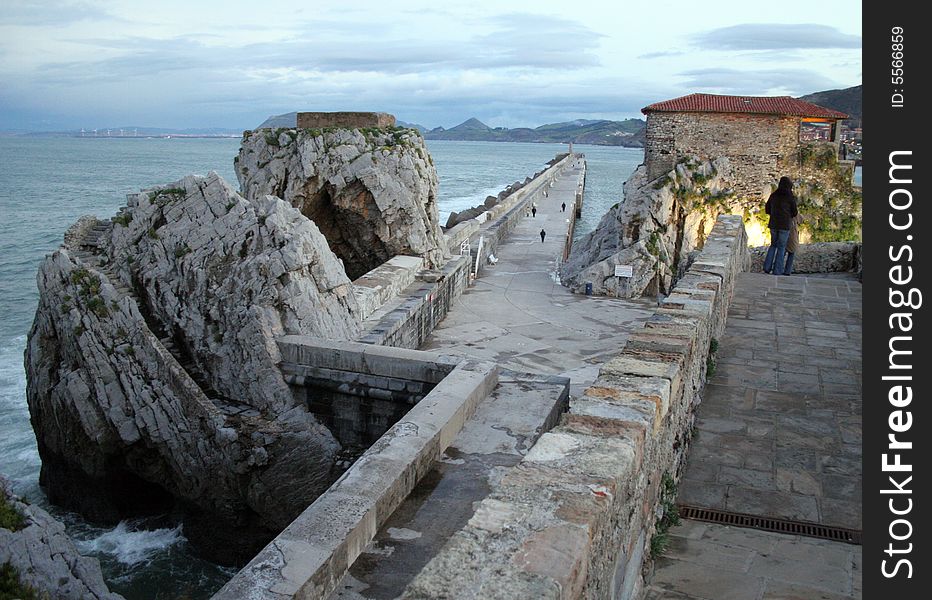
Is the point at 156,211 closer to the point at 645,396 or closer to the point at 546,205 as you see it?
the point at 645,396

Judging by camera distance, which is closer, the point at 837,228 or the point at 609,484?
the point at 609,484

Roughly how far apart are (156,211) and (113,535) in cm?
432

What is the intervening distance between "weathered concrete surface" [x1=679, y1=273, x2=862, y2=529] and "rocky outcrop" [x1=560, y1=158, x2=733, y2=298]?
1013 centimetres

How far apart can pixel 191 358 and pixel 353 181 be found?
6.38m

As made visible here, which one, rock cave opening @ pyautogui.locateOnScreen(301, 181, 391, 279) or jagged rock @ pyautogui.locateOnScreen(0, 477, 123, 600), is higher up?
rock cave opening @ pyautogui.locateOnScreen(301, 181, 391, 279)

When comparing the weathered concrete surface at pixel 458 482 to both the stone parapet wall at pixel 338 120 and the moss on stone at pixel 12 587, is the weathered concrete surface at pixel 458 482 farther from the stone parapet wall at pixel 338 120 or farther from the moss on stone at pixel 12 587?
the stone parapet wall at pixel 338 120

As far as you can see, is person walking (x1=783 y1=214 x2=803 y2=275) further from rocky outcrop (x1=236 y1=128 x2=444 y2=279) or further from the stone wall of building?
the stone wall of building

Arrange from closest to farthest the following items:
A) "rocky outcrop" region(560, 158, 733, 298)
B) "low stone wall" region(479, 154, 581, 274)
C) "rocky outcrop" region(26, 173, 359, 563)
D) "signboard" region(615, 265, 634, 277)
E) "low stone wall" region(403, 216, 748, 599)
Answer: "low stone wall" region(403, 216, 748, 599) → "rocky outcrop" region(26, 173, 359, 563) → "signboard" region(615, 265, 634, 277) → "rocky outcrop" region(560, 158, 733, 298) → "low stone wall" region(479, 154, 581, 274)

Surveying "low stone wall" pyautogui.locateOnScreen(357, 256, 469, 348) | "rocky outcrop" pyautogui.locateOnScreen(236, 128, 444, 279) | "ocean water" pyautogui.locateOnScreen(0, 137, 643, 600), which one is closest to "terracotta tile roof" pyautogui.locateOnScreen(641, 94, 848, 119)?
"low stone wall" pyautogui.locateOnScreen(357, 256, 469, 348)

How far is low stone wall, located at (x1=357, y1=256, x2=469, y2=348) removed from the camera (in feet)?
35.6

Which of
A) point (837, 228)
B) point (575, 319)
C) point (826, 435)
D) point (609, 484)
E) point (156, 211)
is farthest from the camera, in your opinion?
point (837, 228)

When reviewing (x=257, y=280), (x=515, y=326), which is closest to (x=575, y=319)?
(x=515, y=326)

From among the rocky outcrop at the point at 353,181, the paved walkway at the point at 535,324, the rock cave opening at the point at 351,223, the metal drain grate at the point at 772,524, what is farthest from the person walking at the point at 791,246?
the metal drain grate at the point at 772,524

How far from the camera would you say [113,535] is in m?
9.97
